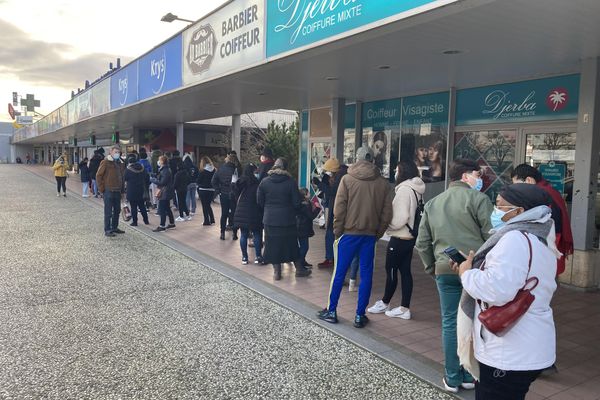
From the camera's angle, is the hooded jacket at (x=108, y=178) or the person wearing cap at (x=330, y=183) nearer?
the person wearing cap at (x=330, y=183)

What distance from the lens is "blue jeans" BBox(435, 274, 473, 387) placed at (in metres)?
3.49

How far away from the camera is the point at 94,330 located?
4633 millimetres

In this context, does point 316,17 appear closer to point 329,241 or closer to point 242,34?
point 242,34

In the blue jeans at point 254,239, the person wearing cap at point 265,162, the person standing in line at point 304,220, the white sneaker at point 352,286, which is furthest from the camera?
the person wearing cap at point 265,162

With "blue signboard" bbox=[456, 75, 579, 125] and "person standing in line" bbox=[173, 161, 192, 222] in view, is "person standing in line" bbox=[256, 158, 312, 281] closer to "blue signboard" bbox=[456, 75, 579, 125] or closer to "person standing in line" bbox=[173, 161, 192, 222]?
"blue signboard" bbox=[456, 75, 579, 125]

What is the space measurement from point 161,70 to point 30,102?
228 feet

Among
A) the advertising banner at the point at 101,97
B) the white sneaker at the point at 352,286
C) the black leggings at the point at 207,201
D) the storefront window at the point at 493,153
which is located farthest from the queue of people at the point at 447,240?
the advertising banner at the point at 101,97

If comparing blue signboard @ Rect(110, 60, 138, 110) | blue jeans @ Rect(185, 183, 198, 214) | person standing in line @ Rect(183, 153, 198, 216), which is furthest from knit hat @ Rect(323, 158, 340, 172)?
blue signboard @ Rect(110, 60, 138, 110)

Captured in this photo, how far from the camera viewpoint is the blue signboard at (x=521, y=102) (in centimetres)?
678

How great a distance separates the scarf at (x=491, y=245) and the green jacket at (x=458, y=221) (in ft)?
3.35

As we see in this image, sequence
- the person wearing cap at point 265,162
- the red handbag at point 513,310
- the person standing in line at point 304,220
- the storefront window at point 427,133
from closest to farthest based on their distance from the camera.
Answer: the red handbag at point 513,310 → the person standing in line at point 304,220 → the person wearing cap at point 265,162 → the storefront window at point 427,133

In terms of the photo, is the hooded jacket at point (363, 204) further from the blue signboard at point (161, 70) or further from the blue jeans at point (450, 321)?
the blue signboard at point (161, 70)

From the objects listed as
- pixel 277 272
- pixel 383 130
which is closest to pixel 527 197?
pixel 277 272

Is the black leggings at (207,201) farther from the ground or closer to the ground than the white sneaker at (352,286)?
farther from the ground
